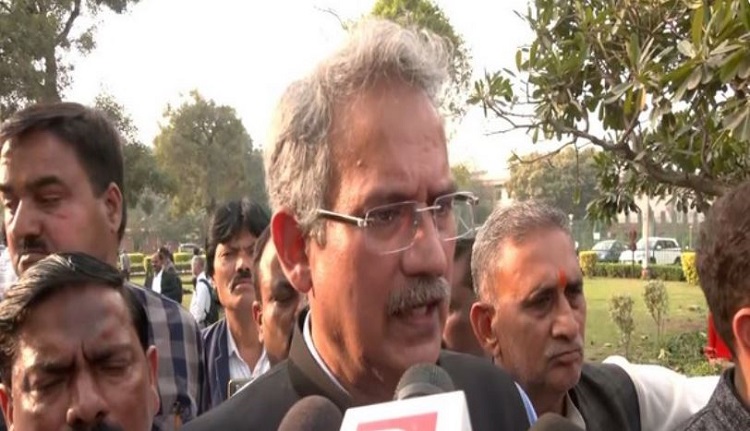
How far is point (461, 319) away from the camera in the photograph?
3336mm

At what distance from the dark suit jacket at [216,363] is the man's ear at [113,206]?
1.18m

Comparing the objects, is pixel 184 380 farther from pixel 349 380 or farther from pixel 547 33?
pixel 547 33

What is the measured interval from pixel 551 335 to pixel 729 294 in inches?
30.1

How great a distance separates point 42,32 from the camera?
67.5 feet

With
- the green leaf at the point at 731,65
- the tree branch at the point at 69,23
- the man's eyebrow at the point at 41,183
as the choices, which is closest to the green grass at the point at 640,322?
the green leaf at the point at 731,65

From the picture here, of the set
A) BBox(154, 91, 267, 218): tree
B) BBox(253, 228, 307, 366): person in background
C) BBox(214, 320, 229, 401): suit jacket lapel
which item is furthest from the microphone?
BBox(154, 91, 267, 218): tree

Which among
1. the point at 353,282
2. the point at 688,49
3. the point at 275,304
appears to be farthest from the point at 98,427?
the point at 688,49

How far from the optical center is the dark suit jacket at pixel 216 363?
4023mm

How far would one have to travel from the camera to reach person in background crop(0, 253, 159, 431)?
1959 millimetres

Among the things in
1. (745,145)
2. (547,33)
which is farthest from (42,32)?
(745,145)

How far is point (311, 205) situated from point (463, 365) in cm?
71

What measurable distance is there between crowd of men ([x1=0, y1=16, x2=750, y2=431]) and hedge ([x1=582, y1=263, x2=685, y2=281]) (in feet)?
104

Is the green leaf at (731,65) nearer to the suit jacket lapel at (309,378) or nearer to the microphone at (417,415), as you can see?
the suit jacket lapel at (309,378)

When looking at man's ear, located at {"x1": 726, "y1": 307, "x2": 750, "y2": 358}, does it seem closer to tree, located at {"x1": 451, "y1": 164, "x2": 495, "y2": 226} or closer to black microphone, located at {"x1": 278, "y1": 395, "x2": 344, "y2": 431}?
tree, located at {"x1": 451, "y1": 164, "x2": 495, "y2": 226}
